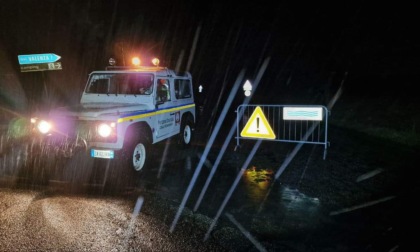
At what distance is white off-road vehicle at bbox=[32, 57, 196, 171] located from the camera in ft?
21.6

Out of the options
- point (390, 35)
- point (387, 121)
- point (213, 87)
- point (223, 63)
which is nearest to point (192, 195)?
point (387, 121)

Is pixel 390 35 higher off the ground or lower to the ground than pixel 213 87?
higher

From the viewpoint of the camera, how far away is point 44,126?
22.9ft

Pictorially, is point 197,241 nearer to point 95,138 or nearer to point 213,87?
point 95,138

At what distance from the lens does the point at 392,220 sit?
4809mm

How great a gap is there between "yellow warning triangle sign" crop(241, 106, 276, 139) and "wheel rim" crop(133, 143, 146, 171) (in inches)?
121

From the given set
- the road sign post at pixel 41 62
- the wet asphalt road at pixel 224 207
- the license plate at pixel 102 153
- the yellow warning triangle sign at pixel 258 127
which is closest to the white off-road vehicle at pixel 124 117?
the license plate at pixel 102 153

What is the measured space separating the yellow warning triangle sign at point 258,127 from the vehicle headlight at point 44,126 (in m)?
4.95

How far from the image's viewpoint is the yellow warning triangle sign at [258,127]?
29.3 feet

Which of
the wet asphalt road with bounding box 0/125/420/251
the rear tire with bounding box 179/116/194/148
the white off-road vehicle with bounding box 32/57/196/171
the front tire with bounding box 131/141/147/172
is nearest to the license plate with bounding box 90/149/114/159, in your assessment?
the white off-road vehicle with bounding box 32/57/196/171

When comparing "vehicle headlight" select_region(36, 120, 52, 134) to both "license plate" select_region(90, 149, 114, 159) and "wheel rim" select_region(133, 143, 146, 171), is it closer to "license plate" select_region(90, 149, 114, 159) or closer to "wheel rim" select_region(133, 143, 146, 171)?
"license plate" select_region(90, 149, 114, 159)

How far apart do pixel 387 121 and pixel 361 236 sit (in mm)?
11327

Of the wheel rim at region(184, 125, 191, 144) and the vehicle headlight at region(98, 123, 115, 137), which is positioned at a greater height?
the vehicle headlight at region(98, 123, 115, 137)

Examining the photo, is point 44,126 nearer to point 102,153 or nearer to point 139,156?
point 102,153
